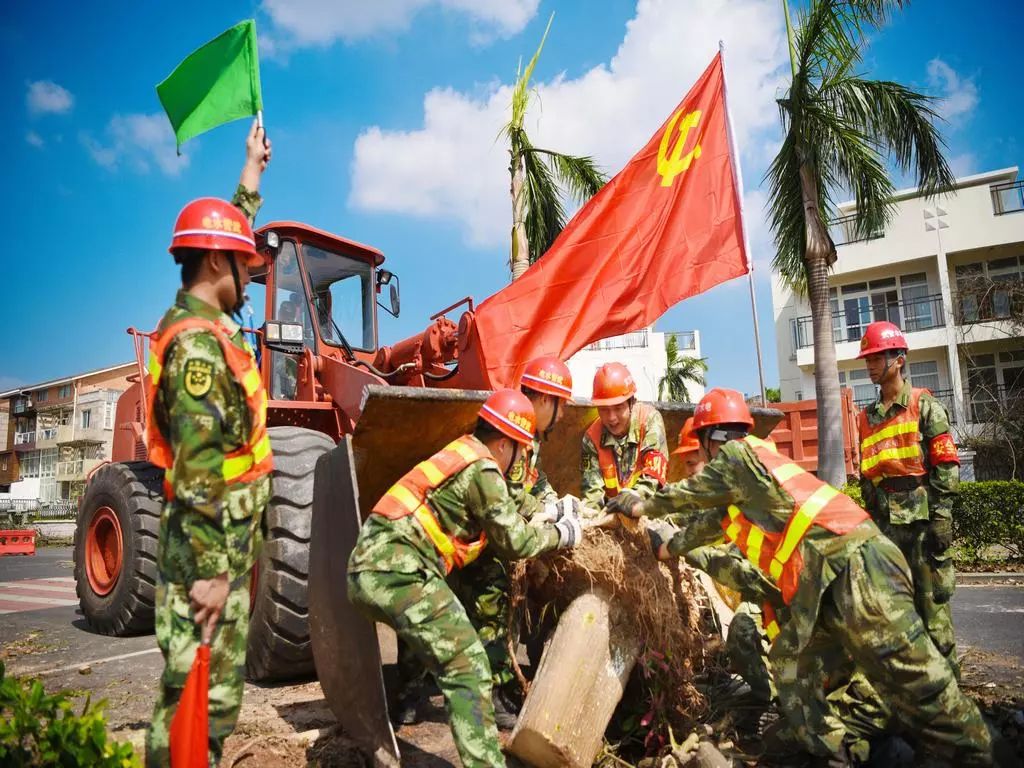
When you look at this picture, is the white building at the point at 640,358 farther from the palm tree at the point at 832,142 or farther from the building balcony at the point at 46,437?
the building balcony at the point at 46,437

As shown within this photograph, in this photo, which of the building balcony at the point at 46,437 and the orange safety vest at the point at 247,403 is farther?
the building balcony at the point at 46,437

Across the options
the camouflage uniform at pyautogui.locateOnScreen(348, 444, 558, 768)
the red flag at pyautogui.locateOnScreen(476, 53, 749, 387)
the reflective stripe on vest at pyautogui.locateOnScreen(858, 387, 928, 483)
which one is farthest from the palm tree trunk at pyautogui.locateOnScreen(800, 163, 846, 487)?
the camouflage uniform at pyautogui.locateOnScreen(348, 444, 558, 768)

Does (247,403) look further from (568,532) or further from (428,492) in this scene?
(568,532)

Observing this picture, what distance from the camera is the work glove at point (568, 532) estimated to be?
3.31 m

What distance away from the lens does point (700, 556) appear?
400 cm

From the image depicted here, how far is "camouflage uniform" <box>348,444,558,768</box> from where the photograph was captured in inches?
108

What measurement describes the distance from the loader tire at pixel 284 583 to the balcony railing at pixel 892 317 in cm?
2299

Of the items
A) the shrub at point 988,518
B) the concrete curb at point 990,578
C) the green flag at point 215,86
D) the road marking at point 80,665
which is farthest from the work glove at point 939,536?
the shrub at point 988,518

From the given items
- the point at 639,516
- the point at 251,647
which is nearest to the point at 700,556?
the point at 639,516

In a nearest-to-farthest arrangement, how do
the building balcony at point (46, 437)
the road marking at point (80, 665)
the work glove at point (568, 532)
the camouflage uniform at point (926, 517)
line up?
the work glove at point (568, 532)
the camouflage uniform at point (926, 517)
the road marking at point (80, 665)
the building balcony at point (46, 437)

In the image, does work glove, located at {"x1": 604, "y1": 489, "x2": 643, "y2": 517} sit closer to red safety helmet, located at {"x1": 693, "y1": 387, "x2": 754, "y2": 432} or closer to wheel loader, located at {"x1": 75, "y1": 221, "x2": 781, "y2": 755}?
red safety helmet, located at {"x1": 693, "y1": 387, "x2": 754, "y2": 432}

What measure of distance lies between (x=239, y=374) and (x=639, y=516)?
211 cm

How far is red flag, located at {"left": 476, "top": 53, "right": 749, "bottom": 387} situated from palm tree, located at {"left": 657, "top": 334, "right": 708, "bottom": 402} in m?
29.7

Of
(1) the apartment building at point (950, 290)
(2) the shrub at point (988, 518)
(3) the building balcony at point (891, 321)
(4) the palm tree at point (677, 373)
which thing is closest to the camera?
(2) the shrub at point (988, 518)
